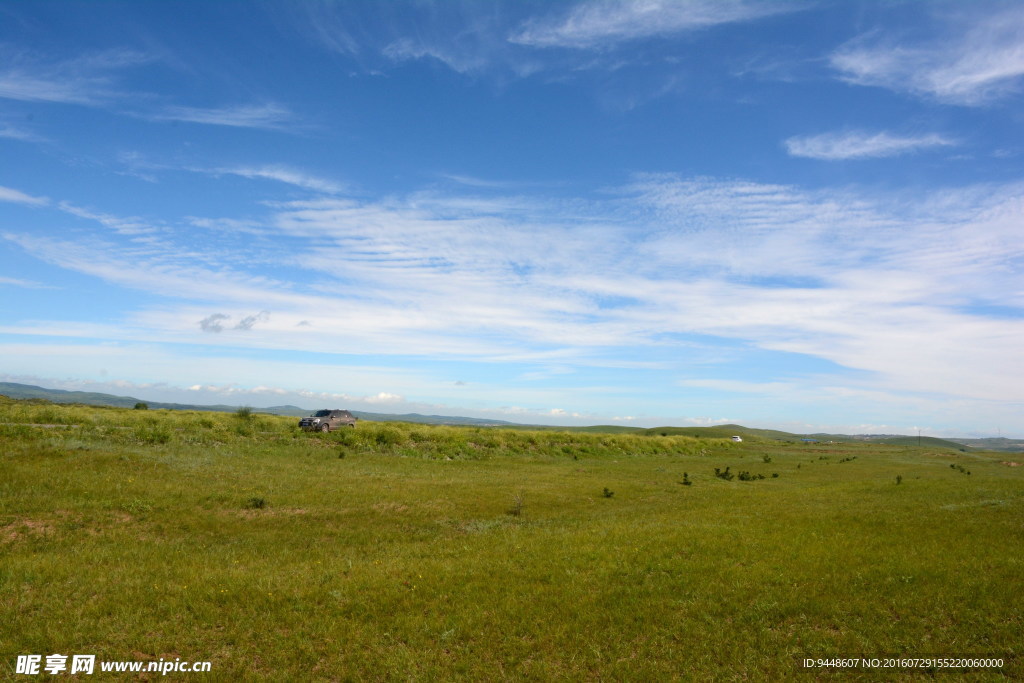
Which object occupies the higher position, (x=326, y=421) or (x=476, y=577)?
(x=326, y=421)

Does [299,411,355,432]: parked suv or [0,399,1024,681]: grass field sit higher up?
[299,411,355,432]: parked suv

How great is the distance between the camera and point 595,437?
79062mm

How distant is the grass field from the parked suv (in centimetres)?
2740

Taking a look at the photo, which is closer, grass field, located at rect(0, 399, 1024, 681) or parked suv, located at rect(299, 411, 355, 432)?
grass field, located at rect(0, 399, 1024, 681)

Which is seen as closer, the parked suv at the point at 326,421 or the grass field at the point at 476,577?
the grass field at the point at 476,577

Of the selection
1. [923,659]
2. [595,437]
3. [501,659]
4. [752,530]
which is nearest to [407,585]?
[501,659]

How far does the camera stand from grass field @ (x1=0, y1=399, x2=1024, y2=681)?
35.4ft

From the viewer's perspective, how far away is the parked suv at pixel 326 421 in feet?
189

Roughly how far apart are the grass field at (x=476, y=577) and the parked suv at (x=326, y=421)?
27.4m

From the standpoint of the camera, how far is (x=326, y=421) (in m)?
59.7

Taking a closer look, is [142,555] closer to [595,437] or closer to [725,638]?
[725,638]

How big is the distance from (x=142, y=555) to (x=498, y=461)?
1437 inches

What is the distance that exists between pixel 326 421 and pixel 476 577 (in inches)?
1938

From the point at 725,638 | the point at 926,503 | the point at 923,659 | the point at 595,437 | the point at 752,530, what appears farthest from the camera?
the point at 595,437
